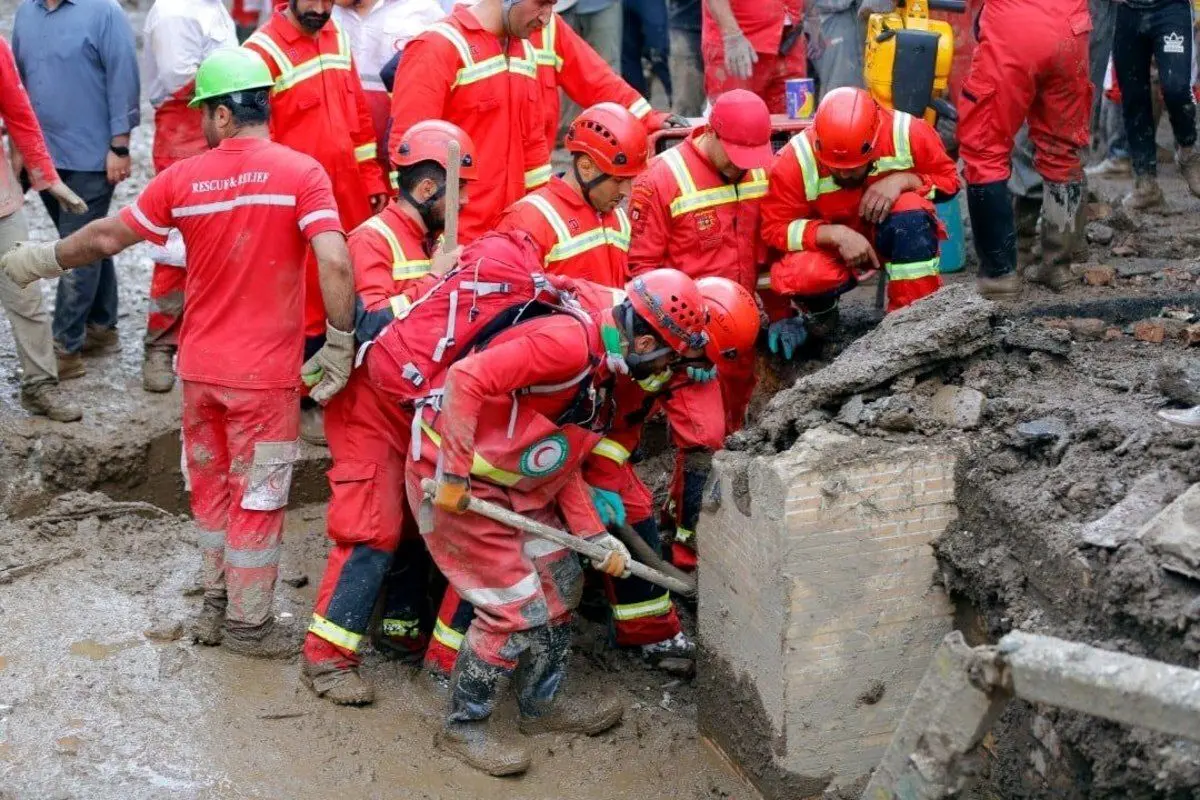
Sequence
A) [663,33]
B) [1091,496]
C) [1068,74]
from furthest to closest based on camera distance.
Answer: [663,33] < [1068,74] < [1091,496]

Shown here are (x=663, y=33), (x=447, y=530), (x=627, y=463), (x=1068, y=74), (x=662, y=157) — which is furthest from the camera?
(x=663, y=33)

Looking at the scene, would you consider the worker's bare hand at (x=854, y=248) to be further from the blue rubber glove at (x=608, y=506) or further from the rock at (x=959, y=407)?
the blue rubber glove at (x=608, y=506)

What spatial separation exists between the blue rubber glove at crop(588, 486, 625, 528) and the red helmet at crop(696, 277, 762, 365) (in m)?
0.79

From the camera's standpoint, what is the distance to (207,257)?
5586 mm

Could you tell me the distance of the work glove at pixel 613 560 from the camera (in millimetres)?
5391

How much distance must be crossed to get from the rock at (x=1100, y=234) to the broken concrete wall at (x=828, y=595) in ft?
12.9

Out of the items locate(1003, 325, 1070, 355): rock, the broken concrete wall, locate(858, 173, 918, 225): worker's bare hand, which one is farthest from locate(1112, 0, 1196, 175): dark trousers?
the broken concrete wall

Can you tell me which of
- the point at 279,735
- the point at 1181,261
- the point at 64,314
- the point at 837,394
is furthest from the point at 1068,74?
the point at 64,314

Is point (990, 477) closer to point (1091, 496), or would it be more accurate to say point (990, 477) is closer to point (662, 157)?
point (1091, 496)

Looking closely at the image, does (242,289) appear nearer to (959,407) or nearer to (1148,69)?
(959,407)

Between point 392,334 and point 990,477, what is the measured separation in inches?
87.3

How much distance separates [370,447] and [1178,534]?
→ 2.99 metres

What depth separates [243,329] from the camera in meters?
5.63

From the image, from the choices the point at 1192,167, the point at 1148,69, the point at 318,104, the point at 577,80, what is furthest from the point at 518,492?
the point at 1148,69
